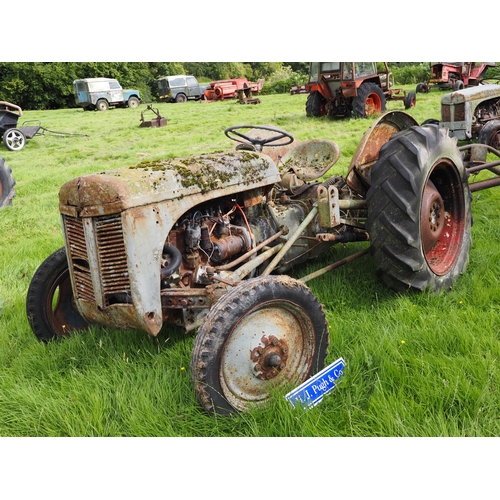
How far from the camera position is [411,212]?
116 inches

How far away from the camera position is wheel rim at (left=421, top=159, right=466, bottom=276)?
129 inches

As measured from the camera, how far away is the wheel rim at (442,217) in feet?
10.8

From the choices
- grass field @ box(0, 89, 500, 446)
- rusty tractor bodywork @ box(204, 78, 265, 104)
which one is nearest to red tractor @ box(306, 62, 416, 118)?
rusty tractor bodywork @ box(204, 78, 265, 104)

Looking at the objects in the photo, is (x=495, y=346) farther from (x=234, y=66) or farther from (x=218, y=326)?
(x=234, y=66)

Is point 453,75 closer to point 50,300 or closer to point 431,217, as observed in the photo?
point 431,217

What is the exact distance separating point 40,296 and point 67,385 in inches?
28.9

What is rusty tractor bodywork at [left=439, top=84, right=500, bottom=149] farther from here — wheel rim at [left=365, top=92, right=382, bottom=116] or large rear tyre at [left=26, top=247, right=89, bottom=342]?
large rear tyre at [left=26, top=247, right=89, bottom=342]

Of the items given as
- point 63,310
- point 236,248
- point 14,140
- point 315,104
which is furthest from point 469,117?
point 14,140

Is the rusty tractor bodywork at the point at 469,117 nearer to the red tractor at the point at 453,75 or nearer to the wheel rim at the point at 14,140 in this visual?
the wheel rim at the point at 14,140

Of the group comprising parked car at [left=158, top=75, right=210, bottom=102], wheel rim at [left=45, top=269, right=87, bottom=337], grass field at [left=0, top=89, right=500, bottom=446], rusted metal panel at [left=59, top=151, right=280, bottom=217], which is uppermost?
parked car at [left=158, top=75, right=210, bottom=102]

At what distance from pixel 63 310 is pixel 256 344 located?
159cm

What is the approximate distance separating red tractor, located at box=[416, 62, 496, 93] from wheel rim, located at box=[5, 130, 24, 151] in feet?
43.2

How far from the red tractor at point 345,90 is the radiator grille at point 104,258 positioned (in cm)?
1030

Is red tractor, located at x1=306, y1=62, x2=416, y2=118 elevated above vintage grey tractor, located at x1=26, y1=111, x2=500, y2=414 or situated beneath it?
elevated above
